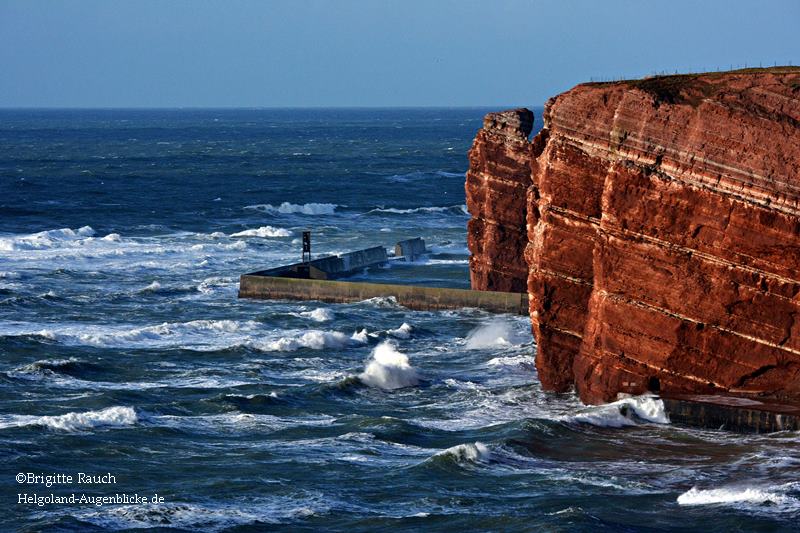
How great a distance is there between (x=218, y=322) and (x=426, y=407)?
17.1 m

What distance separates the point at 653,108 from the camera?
103 feet

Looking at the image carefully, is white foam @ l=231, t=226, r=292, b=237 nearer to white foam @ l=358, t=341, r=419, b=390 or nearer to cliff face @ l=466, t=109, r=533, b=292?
cliff face @ l=466, t=109, r=533, b=292

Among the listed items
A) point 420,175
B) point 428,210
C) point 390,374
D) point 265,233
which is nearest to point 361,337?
point 390,374

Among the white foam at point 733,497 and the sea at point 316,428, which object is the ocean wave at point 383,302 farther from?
the white foam at point 733,497

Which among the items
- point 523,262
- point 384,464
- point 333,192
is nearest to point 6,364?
point 384,464

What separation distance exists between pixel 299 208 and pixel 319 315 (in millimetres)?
56869

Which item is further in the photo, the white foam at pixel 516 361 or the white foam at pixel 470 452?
the white foam at pixel 516 361

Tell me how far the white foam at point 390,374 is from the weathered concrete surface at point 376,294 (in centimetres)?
1380

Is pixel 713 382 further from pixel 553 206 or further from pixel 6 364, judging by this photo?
pixel 6 364

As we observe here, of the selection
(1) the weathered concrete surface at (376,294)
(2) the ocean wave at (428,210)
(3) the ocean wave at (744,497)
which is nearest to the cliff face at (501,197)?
(1) the weathered concrete surface at (376,294)

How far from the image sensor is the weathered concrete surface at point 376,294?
54.4m

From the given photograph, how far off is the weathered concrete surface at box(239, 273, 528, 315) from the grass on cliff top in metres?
21.3

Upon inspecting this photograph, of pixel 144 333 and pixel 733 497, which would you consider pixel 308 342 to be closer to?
pixel 144 333

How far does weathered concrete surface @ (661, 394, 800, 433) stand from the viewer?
30.5 meters
